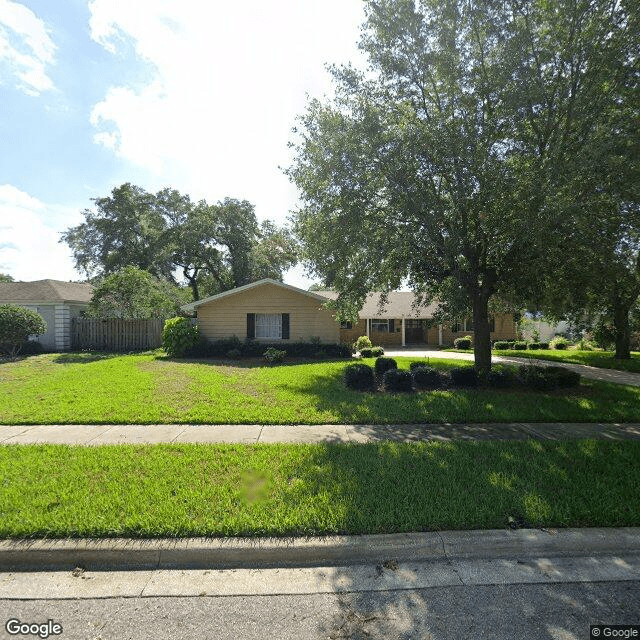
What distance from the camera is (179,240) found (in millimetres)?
28562

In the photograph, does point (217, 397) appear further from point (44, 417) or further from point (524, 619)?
point (524, 619)

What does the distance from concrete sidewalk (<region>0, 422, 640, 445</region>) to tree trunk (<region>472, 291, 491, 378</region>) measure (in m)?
3.91

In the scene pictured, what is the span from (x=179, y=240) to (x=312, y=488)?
90.3 ft

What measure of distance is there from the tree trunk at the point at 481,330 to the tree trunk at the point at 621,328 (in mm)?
9950

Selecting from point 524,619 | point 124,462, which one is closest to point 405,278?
point 124,462

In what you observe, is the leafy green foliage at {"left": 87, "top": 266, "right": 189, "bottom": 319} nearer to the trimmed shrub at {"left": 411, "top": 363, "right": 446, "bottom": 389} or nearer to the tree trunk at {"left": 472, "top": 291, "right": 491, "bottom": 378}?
A: the trimmed shrub at {"left": 411, "top": 363, "right": 446, "bottom": 389}

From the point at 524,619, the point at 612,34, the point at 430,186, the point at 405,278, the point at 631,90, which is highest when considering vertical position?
the point at 612,34

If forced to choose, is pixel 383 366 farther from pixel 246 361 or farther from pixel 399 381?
Answer: pixel 246 361

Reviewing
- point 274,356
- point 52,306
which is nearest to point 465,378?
point 274,356

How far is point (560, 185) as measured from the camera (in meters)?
6.96

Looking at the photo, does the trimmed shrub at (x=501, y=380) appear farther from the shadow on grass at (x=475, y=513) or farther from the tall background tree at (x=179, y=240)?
the tall background tree at (x=179, y=240)

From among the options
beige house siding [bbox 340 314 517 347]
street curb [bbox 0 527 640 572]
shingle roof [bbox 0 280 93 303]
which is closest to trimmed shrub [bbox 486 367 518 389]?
street curb [bbox 0 527 640 572]

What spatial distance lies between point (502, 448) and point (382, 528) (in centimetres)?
288

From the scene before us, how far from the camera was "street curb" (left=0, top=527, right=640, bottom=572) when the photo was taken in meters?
3.19
